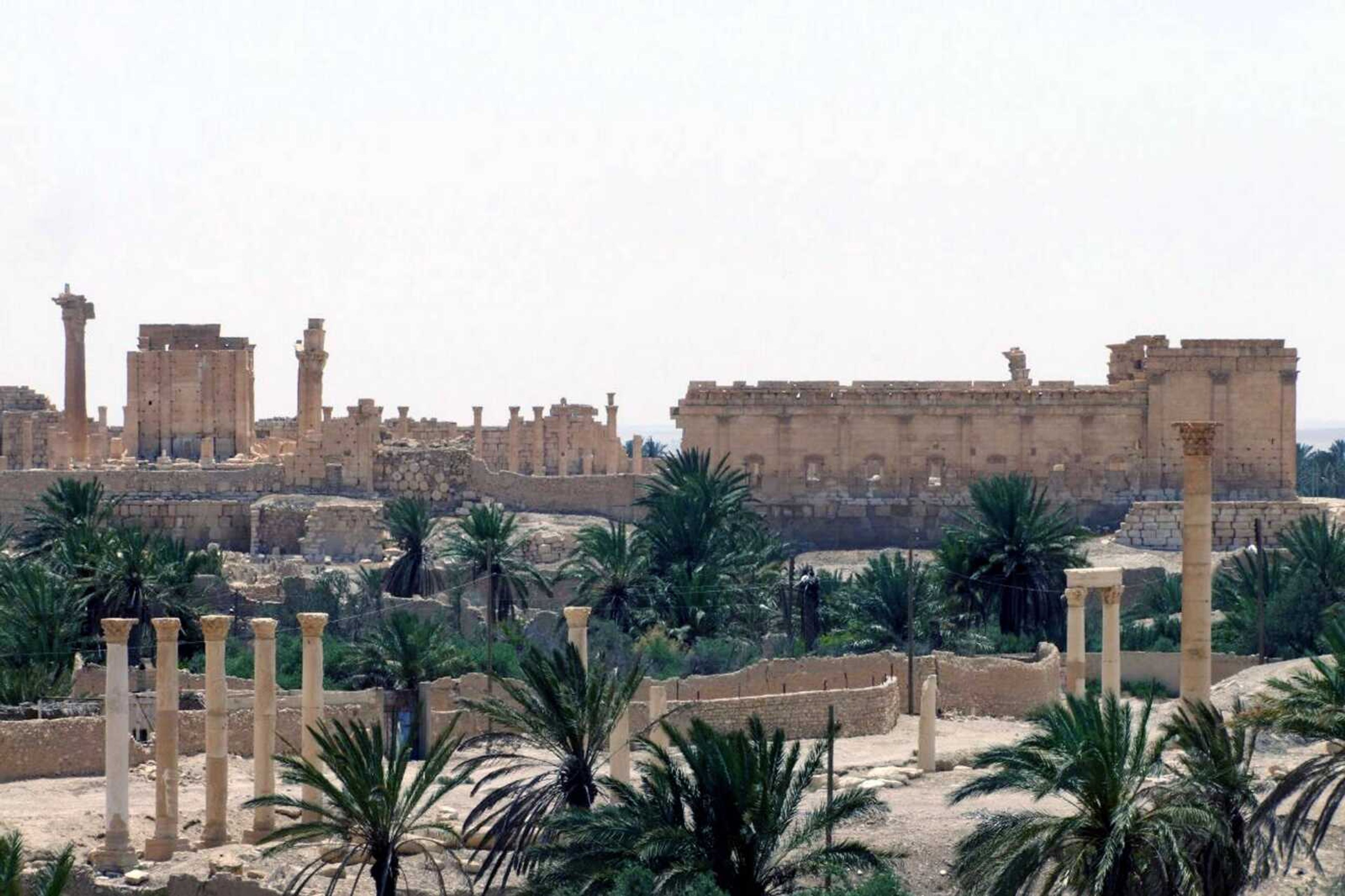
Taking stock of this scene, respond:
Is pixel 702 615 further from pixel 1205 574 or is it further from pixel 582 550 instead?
pixel 1205 574

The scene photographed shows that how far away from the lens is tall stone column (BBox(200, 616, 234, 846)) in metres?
37.4

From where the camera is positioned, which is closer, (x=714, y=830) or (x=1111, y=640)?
(x=714, y=830)

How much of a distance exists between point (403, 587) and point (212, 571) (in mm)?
3307

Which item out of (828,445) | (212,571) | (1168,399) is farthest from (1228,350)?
(212,571)

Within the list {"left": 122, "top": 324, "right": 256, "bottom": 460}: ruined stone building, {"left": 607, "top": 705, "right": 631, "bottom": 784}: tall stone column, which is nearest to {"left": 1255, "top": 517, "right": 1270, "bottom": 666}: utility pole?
{"left": 607, "top": 705, "right": 631, "bottom": 784}: tall stone column

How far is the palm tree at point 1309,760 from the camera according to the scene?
102ft

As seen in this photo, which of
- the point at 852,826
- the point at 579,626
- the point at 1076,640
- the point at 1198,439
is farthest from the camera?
the point at 1076,640

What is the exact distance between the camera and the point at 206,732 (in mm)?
38438

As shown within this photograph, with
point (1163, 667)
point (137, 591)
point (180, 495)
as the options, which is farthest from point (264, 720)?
point (180, 495)

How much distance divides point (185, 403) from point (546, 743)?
3850cm

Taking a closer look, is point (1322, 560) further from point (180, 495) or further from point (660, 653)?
point (180, 495)

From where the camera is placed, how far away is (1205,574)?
111 feet

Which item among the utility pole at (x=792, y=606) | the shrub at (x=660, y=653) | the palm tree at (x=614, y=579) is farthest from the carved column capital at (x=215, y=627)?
the utility pole at (x=792, y=606)

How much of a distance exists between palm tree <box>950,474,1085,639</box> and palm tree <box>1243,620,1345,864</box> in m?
17.3
